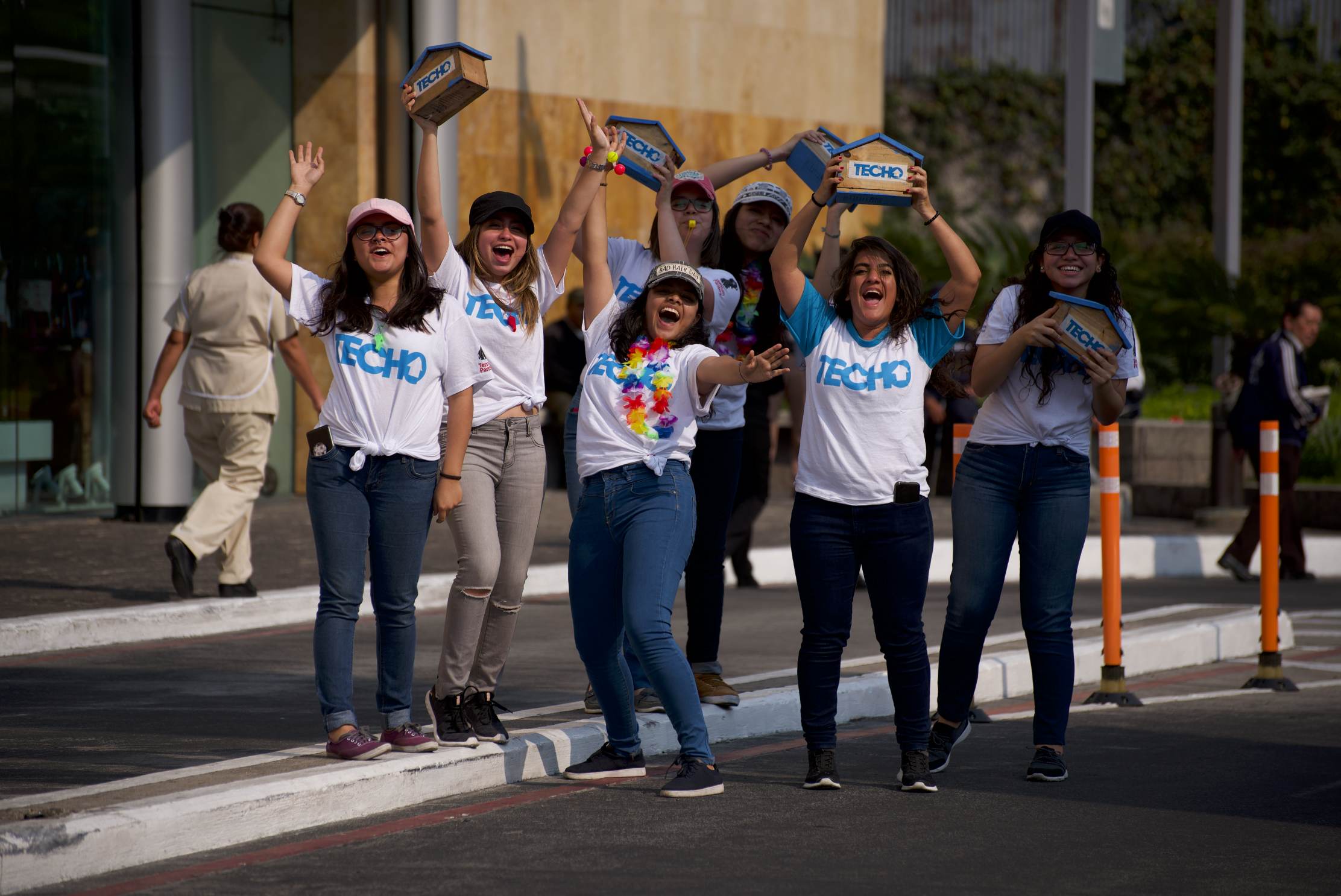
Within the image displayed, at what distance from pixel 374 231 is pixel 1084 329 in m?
2.44

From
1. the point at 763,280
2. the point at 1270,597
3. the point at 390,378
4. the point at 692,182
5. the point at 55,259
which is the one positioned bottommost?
the point at 1270,597

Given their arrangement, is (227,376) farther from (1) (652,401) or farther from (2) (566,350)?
(2) (566,350)

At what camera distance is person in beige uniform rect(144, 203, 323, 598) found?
8.86 metres

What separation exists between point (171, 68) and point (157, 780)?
32.6 ft

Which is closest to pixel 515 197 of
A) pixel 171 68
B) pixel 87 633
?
pixel 87 633

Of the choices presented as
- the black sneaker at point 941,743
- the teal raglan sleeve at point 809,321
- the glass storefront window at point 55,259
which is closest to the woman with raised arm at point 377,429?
the teal raglan sleeve at point 809,321

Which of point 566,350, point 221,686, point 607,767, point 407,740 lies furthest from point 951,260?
point 566,350

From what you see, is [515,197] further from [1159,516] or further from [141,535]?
[1159,516]

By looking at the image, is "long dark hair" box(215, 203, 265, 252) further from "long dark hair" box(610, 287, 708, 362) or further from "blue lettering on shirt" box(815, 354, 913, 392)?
"blue lettering on shirt" box(815, 354, 913, 392)

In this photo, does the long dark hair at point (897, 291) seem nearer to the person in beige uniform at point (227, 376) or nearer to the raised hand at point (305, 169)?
the raised hand at point (305, 169)

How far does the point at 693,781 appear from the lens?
5516 millimetres

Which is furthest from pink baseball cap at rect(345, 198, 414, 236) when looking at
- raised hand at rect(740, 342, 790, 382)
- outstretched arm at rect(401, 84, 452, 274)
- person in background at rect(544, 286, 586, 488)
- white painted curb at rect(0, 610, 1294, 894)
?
person in background at rect(544, 286, 586, 488)

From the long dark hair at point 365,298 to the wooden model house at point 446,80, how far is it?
54 centimetres

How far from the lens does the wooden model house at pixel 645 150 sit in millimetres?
6160
